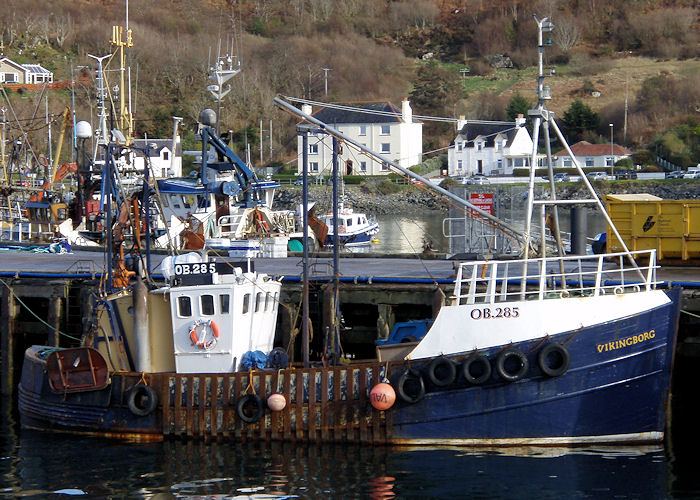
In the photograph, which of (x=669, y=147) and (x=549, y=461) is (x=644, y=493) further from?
(x=669, y=147)

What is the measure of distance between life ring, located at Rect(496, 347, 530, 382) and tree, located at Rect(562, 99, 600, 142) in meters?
88.0

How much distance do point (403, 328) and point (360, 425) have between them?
261 cm

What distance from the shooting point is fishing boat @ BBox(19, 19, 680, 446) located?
63.8 feet

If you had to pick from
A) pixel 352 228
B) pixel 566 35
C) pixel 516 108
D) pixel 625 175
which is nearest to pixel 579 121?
pixel 516 108

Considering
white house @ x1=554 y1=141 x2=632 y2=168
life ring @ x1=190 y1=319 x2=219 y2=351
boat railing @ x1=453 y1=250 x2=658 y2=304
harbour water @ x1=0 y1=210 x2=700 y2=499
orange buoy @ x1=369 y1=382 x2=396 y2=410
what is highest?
white house @ x1=554 y1=141 x2=632 y2=168

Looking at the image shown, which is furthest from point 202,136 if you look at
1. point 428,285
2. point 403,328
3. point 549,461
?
point 549,461

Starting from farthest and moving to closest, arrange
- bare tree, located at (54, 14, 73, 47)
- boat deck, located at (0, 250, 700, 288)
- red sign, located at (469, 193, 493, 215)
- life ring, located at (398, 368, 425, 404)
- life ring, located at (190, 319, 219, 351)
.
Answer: bare tree, located at (54, 14, 73, 47) → red sign, located at (469, 193, 493, 215) → boat deck, located at (0, 250, 700, 288) → life ring, located at (190, 319, 219, 351) → life ring, located at (398, 368, 425, 404)

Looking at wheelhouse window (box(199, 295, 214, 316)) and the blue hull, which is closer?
the blue hull

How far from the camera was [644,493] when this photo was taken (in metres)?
17.6

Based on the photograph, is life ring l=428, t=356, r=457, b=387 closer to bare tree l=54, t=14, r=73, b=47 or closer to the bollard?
the bollard

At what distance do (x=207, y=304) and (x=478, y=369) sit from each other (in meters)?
5.70

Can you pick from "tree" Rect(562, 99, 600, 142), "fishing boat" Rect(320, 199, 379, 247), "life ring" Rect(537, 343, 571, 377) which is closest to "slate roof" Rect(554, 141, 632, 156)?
"tree" Rect(562, 99, 600, 142)

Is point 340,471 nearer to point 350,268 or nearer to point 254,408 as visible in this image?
point 254,408

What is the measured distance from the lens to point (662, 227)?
2944 centimetres
